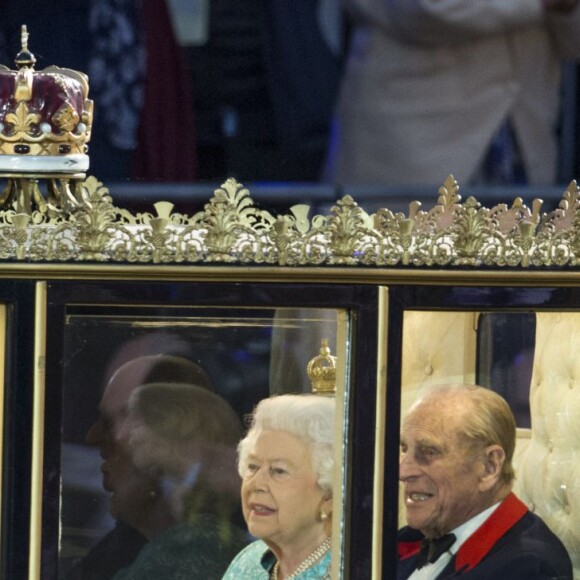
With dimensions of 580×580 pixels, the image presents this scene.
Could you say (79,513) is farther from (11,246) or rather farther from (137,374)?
(11,246)

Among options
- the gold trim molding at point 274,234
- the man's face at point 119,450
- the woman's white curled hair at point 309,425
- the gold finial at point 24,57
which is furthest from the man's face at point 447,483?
the gold finial at point 24,57

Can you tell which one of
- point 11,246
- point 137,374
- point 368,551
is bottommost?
point 368,551

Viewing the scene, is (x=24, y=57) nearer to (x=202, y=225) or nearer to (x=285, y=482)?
(x=202, y=225)

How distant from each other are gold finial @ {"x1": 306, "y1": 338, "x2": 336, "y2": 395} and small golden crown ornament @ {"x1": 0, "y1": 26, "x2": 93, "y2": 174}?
395mm

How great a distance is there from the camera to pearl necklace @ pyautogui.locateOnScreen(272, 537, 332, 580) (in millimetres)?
2617

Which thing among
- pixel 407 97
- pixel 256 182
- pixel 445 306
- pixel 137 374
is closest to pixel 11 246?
pixel 137 374

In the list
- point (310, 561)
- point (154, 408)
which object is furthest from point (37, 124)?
point (310, 561)

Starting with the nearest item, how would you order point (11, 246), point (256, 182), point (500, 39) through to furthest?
point (11, 246), point (256, 182), point (500, 39)

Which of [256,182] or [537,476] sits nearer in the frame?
[537,476]

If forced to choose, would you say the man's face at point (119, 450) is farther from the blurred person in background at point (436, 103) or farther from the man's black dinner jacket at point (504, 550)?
the blurred person in background at point (436, 103)

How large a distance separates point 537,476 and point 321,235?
0.43m

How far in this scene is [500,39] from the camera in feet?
14.5

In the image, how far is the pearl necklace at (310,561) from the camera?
2.62m

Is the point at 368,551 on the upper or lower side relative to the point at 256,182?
lower
